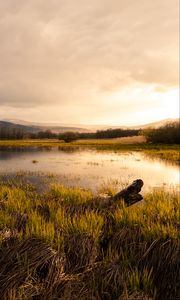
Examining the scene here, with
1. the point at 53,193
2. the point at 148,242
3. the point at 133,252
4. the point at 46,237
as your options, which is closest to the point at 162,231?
the point at 148,242

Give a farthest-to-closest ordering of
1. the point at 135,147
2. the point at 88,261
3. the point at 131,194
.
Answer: the point at 135,147 < the point at 131,194 < the point at 88,261

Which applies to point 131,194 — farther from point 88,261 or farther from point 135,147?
point 135,147

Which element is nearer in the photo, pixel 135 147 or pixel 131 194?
pixel 131 194

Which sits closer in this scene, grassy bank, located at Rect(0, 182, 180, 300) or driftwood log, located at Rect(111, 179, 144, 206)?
grassy bank, located at Rect(0, 182, 180, 300)

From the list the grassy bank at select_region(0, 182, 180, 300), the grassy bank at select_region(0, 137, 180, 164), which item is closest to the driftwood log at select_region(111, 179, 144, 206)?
the grassy bank at select_region(0, 182, 180, 300)

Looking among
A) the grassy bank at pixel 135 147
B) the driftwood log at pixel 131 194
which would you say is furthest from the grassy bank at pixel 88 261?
the grassy bank at pixel 135 147

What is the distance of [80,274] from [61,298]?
108cm

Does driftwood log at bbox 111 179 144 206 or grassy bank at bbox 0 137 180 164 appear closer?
driftwood log at bbox 111 179 144 206

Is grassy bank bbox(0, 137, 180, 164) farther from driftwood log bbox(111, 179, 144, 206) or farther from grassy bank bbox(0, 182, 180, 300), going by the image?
grassy bank bbox(0, 182, 180, 300)

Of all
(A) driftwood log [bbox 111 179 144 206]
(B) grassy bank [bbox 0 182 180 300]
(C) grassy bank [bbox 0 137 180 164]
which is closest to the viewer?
(B) grassy bank [bbox 0 182 180 300]

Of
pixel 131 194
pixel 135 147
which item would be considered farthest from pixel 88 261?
pixel 135 147

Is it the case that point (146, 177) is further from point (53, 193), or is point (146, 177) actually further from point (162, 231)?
point (162, 231)

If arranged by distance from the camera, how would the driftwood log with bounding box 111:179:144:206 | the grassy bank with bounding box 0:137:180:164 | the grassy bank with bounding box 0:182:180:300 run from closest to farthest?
the grassy bank with bounding box 0:182:180:300 < the driftwood log with bounding box 111:179:144:206 < the grassy bank with bounding box 0:137:180:164

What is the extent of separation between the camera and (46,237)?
6855mm
